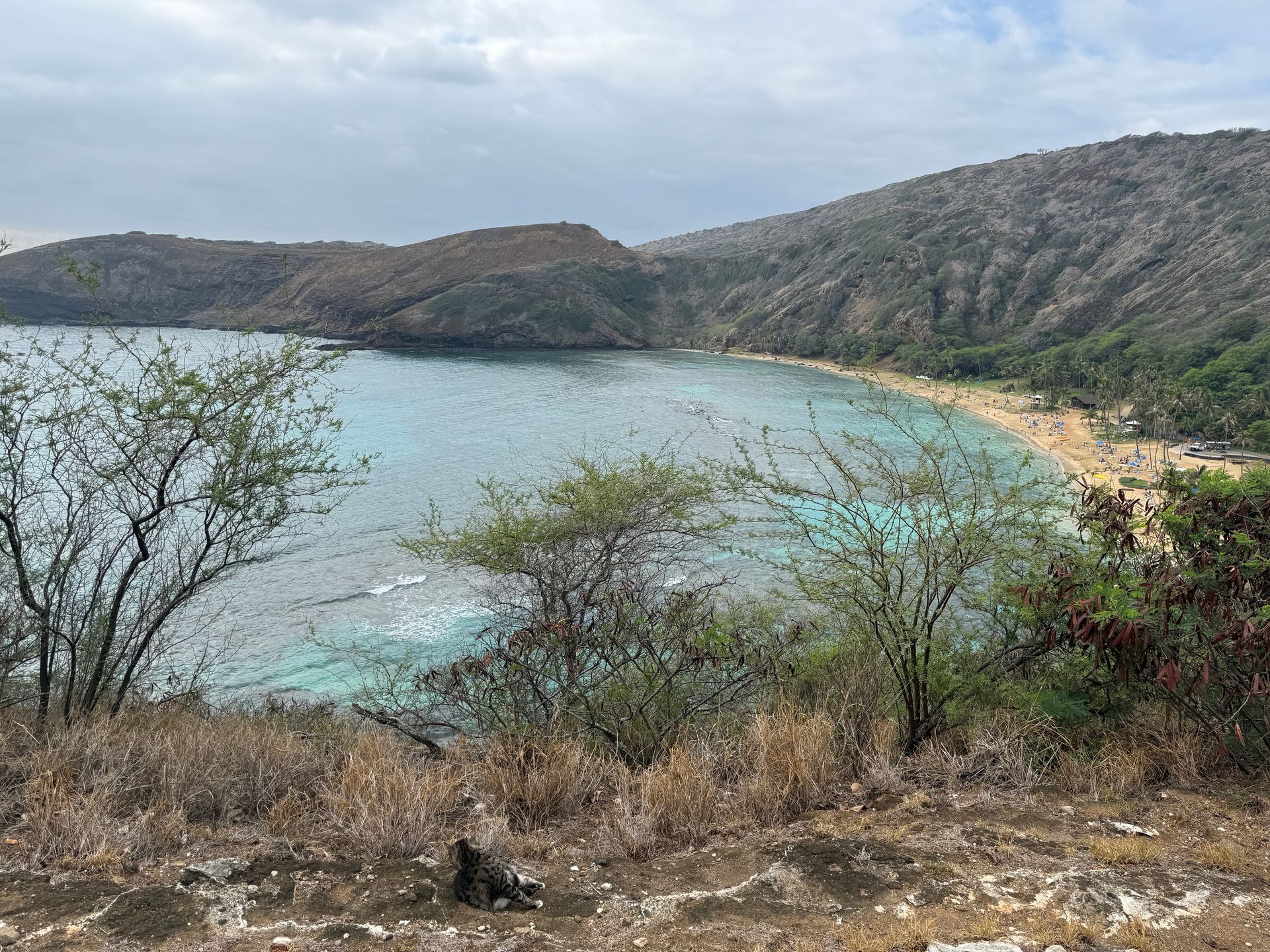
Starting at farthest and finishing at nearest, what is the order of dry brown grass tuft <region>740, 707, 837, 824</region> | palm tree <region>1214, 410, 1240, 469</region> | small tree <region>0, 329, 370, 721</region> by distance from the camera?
palm tree <region>1214, 410, 1240, 469</region> → small tree <region>0, 329, 370, 721</region> → dry brown grass tuft <region>740, 707, 837, 824</region>

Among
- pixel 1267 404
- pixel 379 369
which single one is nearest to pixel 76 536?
pixel 1267 404

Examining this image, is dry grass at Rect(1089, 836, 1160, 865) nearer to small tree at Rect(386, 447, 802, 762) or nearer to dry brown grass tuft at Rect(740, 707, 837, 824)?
dry brown grass tuft at Rect(740, 707, 837, 824)

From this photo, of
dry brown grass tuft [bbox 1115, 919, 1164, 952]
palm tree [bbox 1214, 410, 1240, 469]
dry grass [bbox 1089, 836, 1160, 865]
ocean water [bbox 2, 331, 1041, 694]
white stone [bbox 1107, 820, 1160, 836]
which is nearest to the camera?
dry brown grass tuft [bbox 1115, 919, 1164, 952]

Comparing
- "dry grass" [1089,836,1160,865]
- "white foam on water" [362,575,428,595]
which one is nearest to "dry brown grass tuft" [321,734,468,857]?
"dry grass" [1089,836,1160,865]

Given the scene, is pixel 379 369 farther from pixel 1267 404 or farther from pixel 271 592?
pixel 1267 404

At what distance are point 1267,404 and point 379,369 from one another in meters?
76.9

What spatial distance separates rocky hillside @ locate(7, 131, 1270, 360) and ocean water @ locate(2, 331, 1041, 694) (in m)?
19.8

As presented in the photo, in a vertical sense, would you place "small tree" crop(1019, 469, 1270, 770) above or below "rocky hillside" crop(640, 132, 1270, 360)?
below

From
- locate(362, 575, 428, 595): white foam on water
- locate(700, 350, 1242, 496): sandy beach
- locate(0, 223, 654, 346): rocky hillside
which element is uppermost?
locate(0, 223, 654, 346): rocky hillside

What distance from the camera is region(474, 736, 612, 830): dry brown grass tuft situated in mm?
5703

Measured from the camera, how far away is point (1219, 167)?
113 m

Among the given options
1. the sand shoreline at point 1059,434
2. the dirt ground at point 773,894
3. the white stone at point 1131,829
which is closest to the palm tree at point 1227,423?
the sand shoreline at point 1059,434

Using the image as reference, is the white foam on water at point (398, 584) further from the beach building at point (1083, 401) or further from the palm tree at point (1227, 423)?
the beach building at point (1083, 401)

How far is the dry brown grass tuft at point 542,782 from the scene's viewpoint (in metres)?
5.70
